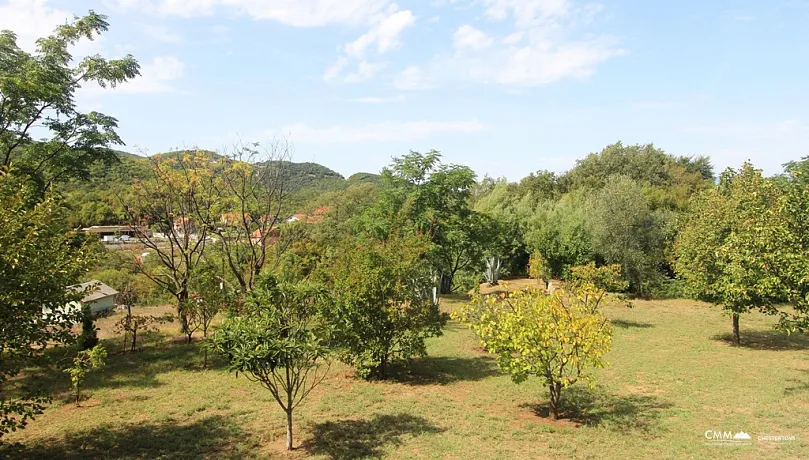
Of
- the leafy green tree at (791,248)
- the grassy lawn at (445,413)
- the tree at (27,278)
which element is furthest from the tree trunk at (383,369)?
the leafy green tree at (791,248)

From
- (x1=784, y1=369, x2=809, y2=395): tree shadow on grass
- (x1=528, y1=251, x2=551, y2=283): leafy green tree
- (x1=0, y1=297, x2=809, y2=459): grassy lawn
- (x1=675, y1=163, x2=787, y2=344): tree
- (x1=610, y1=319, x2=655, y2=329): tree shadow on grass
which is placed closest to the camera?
(x1=0, y1=297, x2=809, y2=459): grassy lawn

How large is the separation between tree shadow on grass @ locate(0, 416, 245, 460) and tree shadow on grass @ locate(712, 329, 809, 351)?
1467 centimetres

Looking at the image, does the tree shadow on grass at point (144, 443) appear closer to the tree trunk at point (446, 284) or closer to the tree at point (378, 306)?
the tree at point (378, 306)

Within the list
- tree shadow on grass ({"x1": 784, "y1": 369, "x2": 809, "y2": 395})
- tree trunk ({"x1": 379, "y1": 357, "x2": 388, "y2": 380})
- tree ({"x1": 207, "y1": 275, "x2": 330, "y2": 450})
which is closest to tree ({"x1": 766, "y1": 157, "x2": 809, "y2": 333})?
tree shadow on grass ({"x1": 784, "y1": 369, "x2": 809, "y2": 395})

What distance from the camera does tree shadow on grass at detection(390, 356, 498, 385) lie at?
10.8m

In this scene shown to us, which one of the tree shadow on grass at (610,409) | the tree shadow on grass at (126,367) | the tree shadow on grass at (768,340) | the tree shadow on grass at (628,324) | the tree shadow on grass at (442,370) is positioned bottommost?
the tree shadow on grass at (126,367)

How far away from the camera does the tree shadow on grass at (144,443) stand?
6.89m

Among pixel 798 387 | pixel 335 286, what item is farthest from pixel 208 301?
pixel 798 387

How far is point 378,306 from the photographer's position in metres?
10.3

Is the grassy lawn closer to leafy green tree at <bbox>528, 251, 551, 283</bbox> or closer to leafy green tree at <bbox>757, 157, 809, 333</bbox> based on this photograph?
leafy green tree at <bbox>757, 157, 809, 333</bbox>

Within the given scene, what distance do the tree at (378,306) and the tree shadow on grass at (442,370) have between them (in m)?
0.57

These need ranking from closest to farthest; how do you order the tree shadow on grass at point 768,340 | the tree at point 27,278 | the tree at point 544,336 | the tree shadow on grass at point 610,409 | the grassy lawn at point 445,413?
1. the tree at point 27,278
2. the grassy lawn at point 445,413
3. the tree at point 544,336
4. the tree shadow on grass at point 610,409
5. the tree shadow on grass at point 768,340

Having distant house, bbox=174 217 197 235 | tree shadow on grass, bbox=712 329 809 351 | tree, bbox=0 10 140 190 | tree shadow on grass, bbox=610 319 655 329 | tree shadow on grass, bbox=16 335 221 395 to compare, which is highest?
tree, bbox=0 10 140 190

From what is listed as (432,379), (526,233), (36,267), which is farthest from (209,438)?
(526,233)
